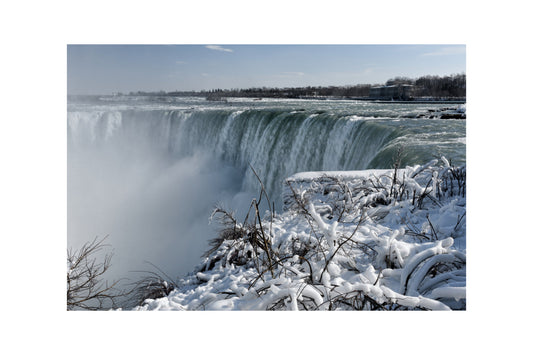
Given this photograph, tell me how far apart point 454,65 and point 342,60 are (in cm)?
76

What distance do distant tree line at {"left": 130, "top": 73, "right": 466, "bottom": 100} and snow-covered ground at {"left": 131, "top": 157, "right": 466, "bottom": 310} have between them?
2.14 ft

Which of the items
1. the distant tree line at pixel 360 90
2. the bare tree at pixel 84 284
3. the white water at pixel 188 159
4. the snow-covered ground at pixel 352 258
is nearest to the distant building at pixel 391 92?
the distant tree line at pixel 360 90

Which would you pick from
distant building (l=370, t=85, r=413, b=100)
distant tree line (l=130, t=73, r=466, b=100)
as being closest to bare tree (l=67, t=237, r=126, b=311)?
distant tree line (l=130, t=73, r=466, b=100)

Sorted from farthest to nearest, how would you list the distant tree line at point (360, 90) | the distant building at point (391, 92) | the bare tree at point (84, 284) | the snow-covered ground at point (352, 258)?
the distant building at point (391, 92) < the distant tree line at point (360, 90) < the bare tree at point (84, 284) < the snow-covered ground at point (352, 258)

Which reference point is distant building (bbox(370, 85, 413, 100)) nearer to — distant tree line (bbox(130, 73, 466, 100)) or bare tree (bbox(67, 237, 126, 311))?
distant tree line (bbox(130, 73, 466, 100))

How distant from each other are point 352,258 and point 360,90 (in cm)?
203

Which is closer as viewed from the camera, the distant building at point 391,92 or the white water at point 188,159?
the distant building at point 391,92

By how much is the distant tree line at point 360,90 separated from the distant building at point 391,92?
5 cm

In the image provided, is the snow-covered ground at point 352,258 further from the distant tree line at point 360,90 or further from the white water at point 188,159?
the white water at point 188,159

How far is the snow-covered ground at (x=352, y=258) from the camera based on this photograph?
1.49 meters

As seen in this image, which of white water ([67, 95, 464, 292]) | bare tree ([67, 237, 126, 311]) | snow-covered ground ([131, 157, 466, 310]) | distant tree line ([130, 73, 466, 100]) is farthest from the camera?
white water ([67, 95, 464, 292])

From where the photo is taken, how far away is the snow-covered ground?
1486mm

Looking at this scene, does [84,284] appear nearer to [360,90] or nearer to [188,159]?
[360,90]
